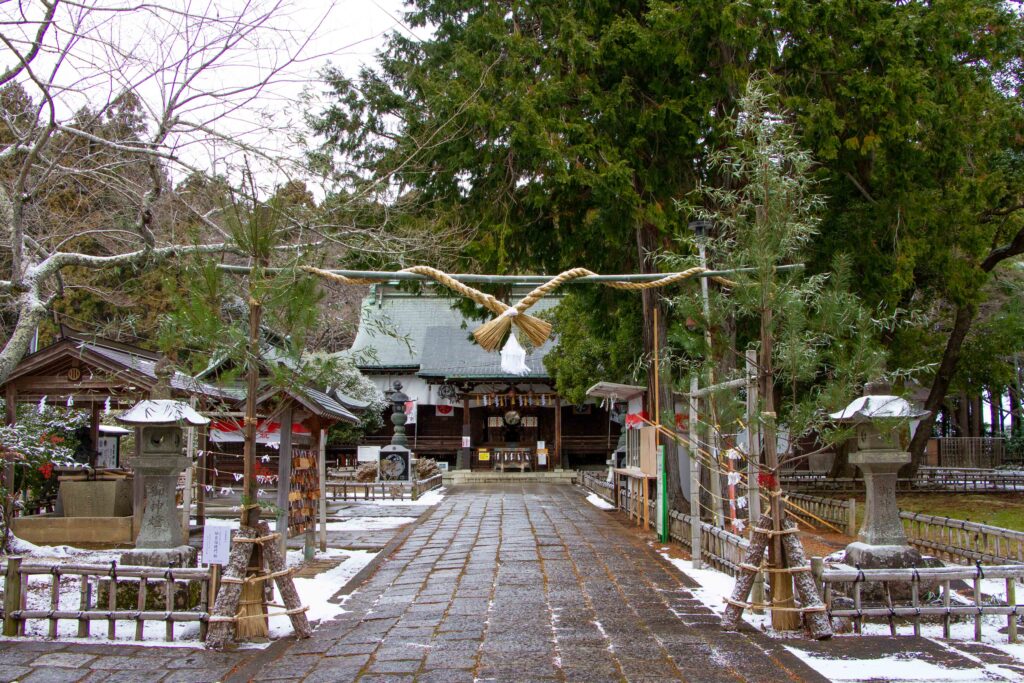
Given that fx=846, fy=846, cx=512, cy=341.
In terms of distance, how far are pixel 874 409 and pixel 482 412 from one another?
27204mm

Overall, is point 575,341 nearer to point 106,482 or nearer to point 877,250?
point 877,250

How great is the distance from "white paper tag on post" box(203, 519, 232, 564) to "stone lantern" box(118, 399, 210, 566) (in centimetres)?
96

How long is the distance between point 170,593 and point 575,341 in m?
18.0

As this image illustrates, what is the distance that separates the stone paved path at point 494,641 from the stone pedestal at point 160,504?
43.9 inches

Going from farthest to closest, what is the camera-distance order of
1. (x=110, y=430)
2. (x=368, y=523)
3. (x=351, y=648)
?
(x=110, y=430) → (x=368, y=523) → (x=351, y=648)

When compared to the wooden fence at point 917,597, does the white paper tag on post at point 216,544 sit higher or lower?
higher

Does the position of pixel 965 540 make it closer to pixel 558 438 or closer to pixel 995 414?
pixel 558 438

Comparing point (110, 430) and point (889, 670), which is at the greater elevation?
point (110, 430)

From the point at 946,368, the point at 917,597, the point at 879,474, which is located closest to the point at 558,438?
the point at 946,368

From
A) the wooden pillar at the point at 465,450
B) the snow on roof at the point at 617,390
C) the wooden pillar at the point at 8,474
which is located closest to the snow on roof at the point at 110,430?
the wooden pillar at the point at 8,474

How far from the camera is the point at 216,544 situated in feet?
20.4

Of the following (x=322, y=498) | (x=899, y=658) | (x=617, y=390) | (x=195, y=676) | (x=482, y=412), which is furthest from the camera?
(x=482, y=412)

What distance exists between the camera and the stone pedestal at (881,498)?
23.1 ft

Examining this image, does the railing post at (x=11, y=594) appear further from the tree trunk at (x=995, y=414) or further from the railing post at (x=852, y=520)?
the tree trunk at (x=995, y=414)
